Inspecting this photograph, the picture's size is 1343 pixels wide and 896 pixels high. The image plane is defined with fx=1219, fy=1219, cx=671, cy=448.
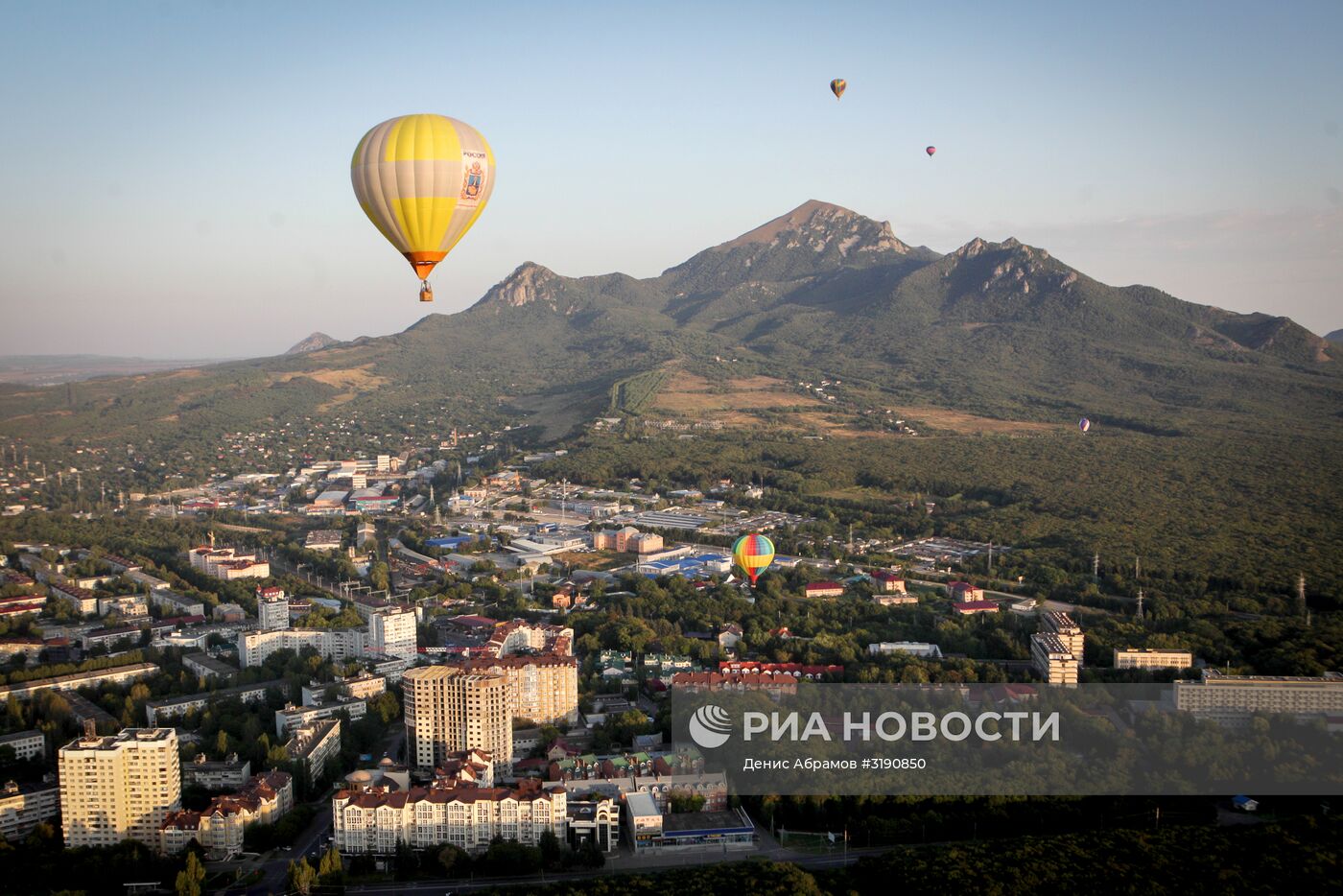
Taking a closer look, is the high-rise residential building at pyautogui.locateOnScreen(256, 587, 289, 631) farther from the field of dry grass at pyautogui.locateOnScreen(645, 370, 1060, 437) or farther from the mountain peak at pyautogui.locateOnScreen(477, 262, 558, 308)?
the mountain peak at pyautogui.locateOnScreen(477, 262, 558, 308)

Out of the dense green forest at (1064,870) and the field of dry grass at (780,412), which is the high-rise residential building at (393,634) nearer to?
the dense green forest at (1064,870)

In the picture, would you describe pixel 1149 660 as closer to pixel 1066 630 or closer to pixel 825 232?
pixel 1066 630

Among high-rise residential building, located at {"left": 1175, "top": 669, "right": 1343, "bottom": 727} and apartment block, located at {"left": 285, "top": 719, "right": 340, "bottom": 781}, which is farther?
high-rise residential building, located at {"left": 1175, "top": 669, "right": 1343, "bottom": 727}

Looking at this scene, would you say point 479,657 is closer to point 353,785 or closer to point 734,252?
point 353,785

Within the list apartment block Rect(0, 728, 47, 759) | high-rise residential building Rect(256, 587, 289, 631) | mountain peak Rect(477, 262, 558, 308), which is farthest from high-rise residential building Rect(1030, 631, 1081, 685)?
mountain peak Rect(477, 262, 558, 308)

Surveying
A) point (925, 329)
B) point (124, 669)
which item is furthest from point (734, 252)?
point (124, 669)

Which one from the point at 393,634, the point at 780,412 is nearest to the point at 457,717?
the point at 393,634
